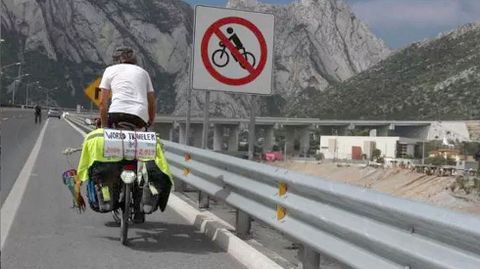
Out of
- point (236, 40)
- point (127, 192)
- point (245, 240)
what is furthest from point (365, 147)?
point (127, 192)

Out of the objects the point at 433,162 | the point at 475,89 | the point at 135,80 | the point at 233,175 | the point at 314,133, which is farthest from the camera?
the point at 314,133

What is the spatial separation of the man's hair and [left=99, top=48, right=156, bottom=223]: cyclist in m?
0.07

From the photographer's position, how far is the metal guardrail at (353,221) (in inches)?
144

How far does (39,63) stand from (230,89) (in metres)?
166

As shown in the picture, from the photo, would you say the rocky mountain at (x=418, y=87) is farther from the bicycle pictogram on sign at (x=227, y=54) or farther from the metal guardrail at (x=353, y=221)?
the metal guardrail at (x=353, y=221)

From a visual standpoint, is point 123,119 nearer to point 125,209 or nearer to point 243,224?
point 125,209

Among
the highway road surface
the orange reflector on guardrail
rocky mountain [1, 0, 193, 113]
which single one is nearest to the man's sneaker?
the highway road surface

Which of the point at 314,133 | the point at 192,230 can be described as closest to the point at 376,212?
the point at 192,230

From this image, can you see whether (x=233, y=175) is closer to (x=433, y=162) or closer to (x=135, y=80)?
(x=135, y=80)

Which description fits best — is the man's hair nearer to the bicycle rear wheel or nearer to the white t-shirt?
the white t-shirt

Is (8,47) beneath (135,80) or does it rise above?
above

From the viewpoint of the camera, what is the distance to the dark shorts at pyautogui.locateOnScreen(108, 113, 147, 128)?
712cm

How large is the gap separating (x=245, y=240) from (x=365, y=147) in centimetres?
11778

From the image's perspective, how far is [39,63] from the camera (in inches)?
6575
